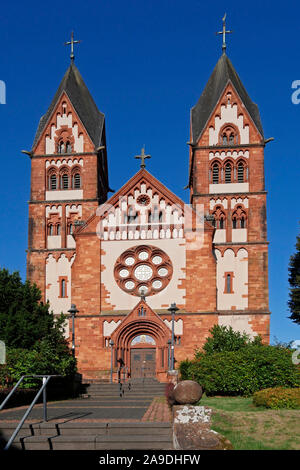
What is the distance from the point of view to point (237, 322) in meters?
44.7

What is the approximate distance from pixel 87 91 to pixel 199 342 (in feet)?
84.3

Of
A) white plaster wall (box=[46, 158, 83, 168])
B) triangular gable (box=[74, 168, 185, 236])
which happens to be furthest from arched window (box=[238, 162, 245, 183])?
white plaster wall (box=[46, 158, 83, 168])

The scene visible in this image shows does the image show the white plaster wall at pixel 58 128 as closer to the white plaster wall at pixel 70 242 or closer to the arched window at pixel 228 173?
the white plaster wall at pixel 70 242

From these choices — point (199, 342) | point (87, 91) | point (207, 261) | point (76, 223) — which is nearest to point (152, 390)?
point (199, 342)

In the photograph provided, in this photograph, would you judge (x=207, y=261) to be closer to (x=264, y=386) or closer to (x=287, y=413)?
(x=264, y=386)

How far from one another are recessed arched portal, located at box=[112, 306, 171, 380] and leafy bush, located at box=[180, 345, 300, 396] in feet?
47.2

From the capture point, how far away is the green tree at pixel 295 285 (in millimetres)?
46375

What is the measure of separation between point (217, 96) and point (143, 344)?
2170cm

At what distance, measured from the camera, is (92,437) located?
43.1ft

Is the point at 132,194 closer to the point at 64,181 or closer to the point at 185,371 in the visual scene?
the point at 64,181

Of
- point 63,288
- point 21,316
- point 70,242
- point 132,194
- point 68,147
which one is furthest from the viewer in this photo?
point 68,147

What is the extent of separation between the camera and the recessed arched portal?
139 feet

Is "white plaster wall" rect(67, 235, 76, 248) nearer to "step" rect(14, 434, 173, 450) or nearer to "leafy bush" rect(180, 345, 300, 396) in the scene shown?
"leafy bush" rect(180, 345, 300, 396)

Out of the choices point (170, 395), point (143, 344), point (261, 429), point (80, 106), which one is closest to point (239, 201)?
point (143, 344)
